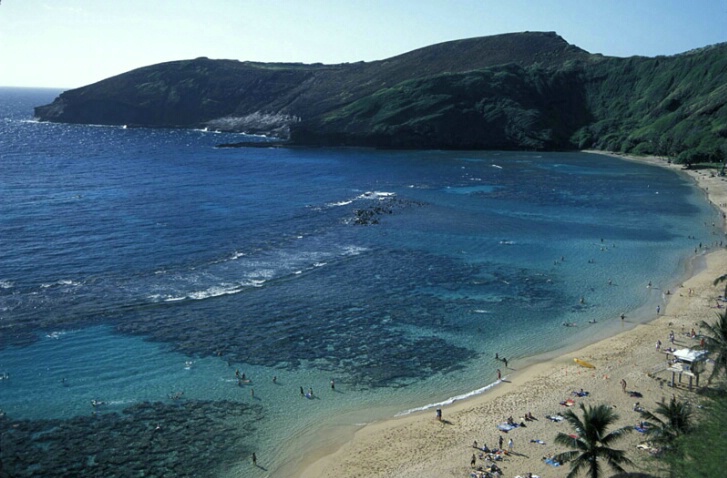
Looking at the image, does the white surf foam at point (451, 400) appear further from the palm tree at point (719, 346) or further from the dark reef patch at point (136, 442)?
the palm tree at point (719, 346)

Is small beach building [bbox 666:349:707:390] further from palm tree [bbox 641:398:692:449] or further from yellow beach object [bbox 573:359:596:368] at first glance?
palm tree [bbox 641:398:692:449]

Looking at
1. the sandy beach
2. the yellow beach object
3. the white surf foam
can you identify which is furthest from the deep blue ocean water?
the yellow beach object

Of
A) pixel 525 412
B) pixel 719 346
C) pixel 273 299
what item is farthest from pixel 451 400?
pixel 273 299

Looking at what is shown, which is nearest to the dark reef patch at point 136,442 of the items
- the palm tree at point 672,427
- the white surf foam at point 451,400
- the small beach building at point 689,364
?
the white surf foam at point 451,400

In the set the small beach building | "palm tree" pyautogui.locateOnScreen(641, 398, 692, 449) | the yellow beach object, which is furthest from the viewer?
the yellow beach object

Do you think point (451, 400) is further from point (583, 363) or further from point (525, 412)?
point (583, 363)

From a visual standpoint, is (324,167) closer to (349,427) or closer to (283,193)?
(283,193)
